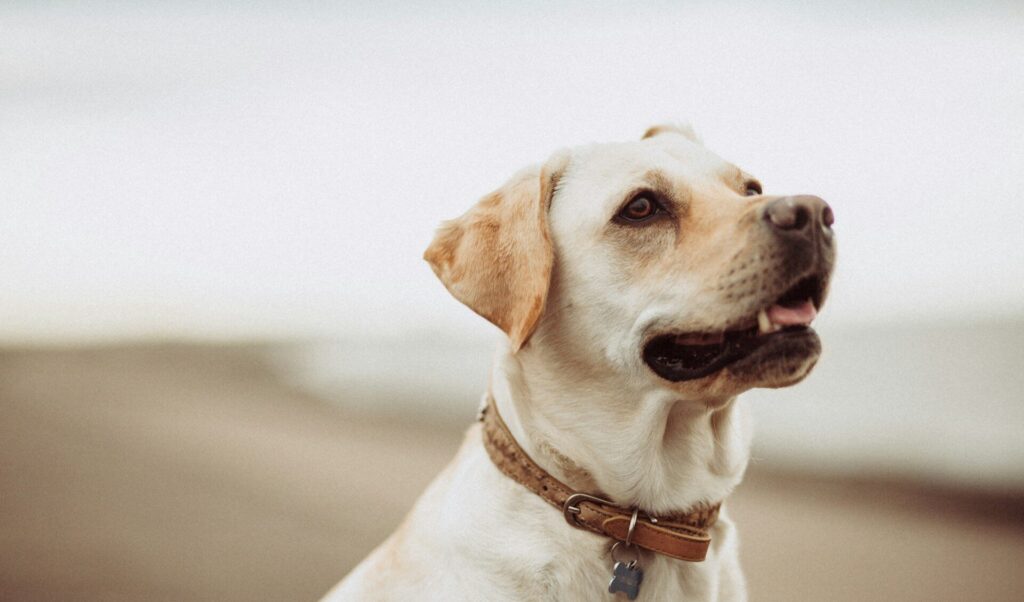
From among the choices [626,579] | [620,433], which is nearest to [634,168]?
[620,433]

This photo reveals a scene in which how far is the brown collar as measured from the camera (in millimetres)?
2311

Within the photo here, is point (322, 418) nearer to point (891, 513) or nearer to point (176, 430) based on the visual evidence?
point (176, 430)

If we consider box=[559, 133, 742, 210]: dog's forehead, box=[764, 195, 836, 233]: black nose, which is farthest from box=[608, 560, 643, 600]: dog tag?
box=[559, 133, 742, 210]: dog's forehead

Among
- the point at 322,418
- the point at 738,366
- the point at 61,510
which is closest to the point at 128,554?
the point at 61,510

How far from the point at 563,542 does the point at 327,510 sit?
5.26 metres

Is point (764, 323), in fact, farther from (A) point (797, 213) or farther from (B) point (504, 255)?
(B) point (504, 255)

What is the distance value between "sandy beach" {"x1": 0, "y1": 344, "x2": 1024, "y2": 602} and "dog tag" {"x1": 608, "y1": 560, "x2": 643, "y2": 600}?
11.5 feet

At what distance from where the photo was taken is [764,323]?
2.27m

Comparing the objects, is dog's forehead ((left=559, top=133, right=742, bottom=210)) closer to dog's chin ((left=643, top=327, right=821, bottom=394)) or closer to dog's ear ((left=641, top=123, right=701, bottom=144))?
dog's ear ((left=641, top=123, right=701, bottom=144))

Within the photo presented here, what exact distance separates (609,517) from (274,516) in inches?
205

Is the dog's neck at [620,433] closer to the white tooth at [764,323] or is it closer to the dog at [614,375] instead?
the dog at [614,375]

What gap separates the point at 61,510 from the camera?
6.43m

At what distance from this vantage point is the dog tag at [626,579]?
2234mm

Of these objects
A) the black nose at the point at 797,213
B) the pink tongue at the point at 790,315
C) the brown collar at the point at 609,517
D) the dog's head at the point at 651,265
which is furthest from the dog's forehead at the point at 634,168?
the brown collar at the point at 609,517
